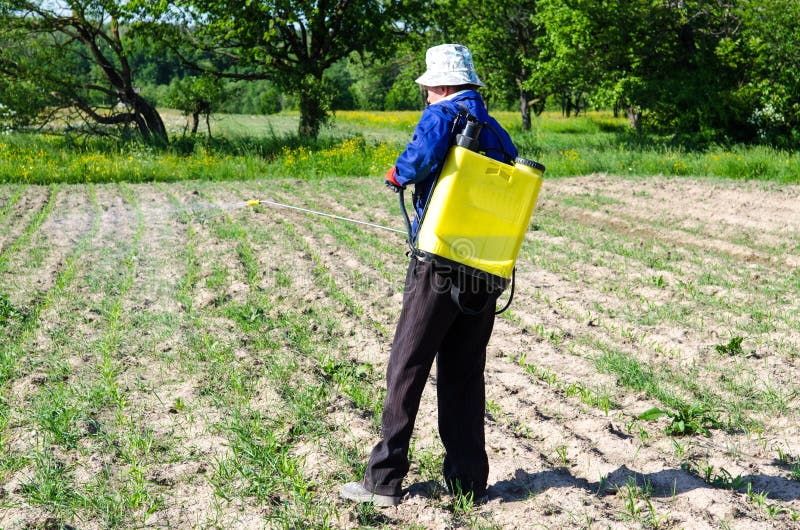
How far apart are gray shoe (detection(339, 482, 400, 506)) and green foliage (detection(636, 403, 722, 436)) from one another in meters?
1.80

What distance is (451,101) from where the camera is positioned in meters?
3.26

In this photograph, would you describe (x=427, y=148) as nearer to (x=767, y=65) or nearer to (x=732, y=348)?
(x=732, y=348)

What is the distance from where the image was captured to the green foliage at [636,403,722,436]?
167 inches

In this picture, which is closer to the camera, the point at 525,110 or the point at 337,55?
the point at 337,55

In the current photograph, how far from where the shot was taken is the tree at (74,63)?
19.7 meters

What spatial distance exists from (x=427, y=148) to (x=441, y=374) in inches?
44.4

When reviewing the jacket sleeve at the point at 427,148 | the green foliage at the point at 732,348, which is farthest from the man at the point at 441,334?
the green foliage at the point at 732,348

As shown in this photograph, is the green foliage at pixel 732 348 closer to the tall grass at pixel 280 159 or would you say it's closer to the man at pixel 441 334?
the man at pixel 441 334

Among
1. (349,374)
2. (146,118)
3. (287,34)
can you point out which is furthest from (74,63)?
(349,374)

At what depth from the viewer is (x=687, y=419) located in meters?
4.31

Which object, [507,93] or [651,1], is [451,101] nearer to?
[651,1]

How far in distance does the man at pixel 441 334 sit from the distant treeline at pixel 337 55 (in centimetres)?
1785

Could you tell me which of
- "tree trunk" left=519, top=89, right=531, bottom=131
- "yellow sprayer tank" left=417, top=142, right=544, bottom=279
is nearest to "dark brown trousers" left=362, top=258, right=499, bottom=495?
"yellow sprayer tank" left=417, top=142, right=544, bottom=279

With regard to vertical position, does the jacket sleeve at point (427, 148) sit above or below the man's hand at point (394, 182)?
A: above
